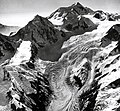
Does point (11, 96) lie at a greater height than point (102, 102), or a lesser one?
greater

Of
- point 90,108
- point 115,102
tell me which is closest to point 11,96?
point 90,108

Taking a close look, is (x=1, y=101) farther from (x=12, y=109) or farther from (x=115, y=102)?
(x=115, y=102)

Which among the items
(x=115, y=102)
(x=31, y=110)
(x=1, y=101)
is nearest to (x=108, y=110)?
(x=115, y=102)

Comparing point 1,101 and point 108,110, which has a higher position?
point 1,101


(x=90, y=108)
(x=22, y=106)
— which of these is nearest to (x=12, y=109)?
(x=22, y=106)

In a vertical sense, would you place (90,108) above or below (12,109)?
below

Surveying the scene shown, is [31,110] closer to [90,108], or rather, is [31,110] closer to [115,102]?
[90,108]

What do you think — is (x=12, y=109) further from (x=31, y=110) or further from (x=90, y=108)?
(x=90, y=108)
